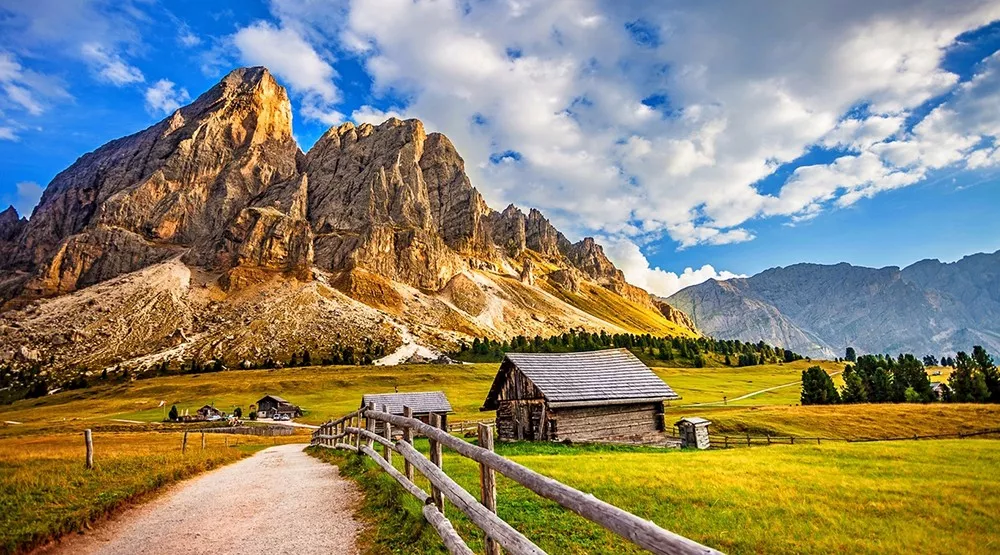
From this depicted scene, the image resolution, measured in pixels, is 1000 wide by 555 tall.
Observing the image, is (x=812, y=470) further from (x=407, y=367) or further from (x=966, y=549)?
(x=407, y=367)

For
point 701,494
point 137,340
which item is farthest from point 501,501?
point 137,340

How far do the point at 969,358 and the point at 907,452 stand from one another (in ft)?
209

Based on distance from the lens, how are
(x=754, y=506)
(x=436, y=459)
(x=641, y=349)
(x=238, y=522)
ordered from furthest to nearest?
1. (x=641, y=349)
2. (x=754, y=506)
3. (x=238, y=522)
4. (x=436, y=459)

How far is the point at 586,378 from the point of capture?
3559 cm

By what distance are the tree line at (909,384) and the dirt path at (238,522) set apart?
75.7m

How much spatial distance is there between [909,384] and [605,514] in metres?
88.4

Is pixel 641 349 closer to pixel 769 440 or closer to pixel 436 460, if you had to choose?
pixel 769 440

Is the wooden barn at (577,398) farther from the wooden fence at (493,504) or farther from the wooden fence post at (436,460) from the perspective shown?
the wooden fence post at (436,460)

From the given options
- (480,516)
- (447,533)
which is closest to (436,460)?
(447,533)

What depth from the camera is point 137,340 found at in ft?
515

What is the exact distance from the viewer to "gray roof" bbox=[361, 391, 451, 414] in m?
46.8

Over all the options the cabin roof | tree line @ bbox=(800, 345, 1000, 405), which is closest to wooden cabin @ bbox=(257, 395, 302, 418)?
the cabin roof

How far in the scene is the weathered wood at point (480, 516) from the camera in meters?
4.96

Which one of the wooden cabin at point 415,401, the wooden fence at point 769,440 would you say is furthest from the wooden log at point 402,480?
the wooden cabin at point 415,401
